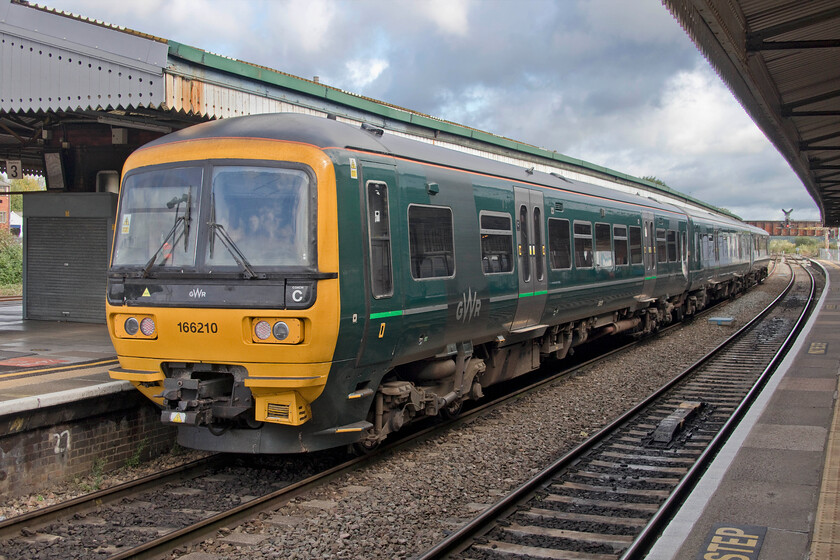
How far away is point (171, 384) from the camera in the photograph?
20.5 ft

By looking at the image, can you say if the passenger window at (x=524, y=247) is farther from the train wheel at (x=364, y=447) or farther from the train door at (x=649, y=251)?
the train door at (x=649, y=251)

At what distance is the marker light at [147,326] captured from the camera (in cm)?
638

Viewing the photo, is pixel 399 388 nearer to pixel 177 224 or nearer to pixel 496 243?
pixel 177 224

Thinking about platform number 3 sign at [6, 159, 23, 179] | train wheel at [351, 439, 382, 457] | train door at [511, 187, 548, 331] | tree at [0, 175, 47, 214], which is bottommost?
train wheel at [351, 439, 382, 457]

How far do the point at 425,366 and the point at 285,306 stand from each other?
2.41 metres

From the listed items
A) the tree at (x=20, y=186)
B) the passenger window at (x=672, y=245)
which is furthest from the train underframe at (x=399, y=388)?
the tree at (x=20, y=186)

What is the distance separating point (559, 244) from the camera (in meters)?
11.0

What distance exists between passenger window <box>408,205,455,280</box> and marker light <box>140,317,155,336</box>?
92.7 inches

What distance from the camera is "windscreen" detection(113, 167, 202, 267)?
6.27m

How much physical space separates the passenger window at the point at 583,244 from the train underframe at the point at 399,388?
39.8 inches

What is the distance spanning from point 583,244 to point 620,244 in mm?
2170

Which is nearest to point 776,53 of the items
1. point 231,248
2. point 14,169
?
point 231,248

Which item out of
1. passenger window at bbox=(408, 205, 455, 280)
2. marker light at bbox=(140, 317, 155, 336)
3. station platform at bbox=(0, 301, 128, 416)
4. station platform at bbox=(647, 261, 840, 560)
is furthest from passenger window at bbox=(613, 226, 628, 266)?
marker light at bbox=(140, 317, 155, 336)

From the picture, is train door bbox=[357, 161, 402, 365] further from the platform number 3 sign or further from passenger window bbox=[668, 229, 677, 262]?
passenger window bbox=[668, 229, 677, 262]
